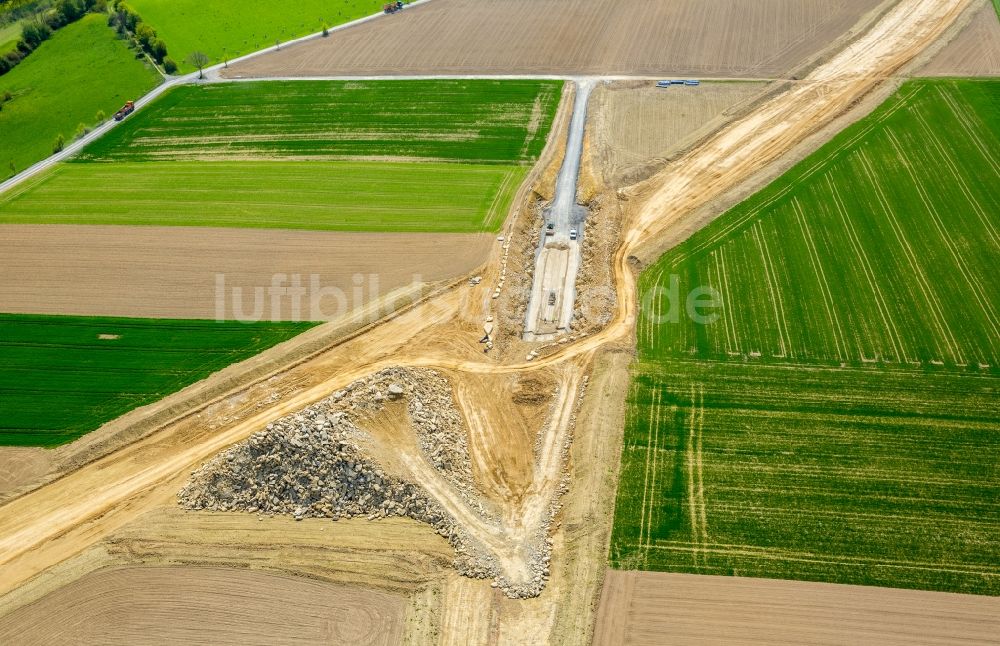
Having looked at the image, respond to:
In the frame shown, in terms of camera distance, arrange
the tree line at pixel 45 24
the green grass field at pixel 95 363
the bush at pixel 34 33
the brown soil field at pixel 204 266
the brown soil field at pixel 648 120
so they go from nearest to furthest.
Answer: the green grass field at pixel 95 363
the brown soil field at pixel 204 266
the brown soil field at pixel 648 120
the tree line at pixel 45 24
the bush at pixel 34 33

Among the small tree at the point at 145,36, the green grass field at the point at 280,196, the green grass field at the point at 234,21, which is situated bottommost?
the green grass field at the point at 280,196

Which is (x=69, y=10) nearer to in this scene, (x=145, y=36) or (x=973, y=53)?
(x=145, y=36)

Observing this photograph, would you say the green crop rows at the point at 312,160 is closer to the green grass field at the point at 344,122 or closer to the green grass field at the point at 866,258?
the green grass field at the point at 344,122

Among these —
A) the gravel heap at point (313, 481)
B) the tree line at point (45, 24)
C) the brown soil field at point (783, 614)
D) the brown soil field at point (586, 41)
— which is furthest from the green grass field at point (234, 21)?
the brown soil field at point (783, 614)

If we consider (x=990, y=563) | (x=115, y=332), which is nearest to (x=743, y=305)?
(x=990, y=563)

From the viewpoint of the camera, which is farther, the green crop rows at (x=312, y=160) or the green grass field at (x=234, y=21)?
the green grass field at (x=234, y=21)

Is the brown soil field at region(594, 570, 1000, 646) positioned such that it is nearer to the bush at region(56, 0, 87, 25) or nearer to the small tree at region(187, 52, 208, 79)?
the small tree at region(187, 52, 208, 79)

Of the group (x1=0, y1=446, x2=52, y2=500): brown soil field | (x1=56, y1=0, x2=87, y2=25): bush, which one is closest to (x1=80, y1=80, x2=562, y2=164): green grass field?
(x1=56, y1=0, x2=87, y2=25): bush
